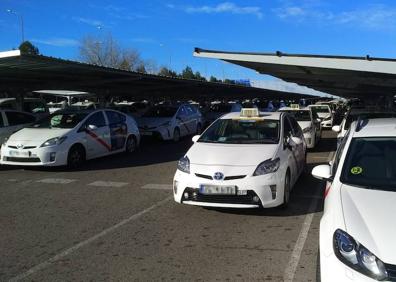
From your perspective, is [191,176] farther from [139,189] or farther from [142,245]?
[139,189]

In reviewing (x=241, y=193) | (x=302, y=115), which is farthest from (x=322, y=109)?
(x=241, y=193)

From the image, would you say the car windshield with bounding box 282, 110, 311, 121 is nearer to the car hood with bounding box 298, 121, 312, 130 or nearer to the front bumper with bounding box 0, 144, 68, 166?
the car hood with bounding box 298, 121, 312, 130

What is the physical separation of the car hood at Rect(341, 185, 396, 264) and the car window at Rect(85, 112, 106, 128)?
9702 millimetres

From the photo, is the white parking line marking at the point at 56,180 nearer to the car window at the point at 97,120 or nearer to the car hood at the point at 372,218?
the car window at the point at 97,120

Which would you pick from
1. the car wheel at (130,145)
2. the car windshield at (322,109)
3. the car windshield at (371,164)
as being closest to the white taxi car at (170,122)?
the car wheel at (130,145)

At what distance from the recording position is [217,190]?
22.8 feet

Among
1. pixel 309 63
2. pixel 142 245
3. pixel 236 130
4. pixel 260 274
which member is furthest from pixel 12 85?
pixel 260 274

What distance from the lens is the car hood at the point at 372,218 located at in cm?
344

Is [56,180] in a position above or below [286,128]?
below

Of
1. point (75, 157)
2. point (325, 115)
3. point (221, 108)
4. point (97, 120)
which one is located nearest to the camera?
point (75, 157)

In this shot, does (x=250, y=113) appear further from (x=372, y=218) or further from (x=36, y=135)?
(x=36, y=135)

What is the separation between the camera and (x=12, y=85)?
73.8ft

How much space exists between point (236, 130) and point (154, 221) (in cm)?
256

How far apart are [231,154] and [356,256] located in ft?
13.6
